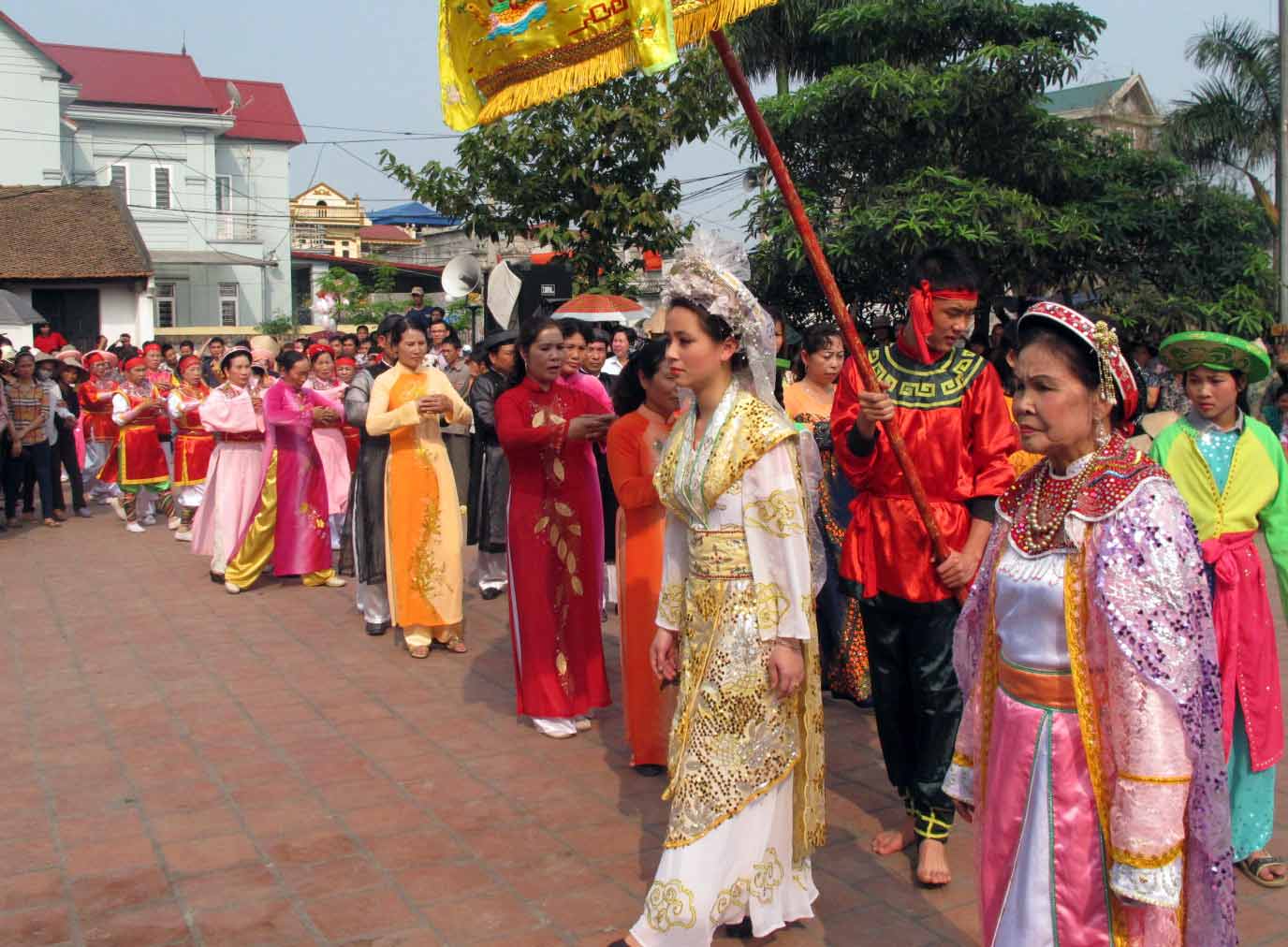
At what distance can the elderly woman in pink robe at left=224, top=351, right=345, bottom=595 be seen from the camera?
9469 millimetres

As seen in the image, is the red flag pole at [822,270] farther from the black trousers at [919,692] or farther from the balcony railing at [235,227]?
the balcony railing at [235,227]

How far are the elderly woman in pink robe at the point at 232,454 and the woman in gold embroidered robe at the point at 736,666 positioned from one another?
6.97 metres

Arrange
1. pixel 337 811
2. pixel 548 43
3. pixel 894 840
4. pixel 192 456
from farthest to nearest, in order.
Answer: pixel 192 456
pixel 337 811
pixel 894 840
pixel 548 43

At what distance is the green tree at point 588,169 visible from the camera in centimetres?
1172

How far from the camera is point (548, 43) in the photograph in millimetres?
3703

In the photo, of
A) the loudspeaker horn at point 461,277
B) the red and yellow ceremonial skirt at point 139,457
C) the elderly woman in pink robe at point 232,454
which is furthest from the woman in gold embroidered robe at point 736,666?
the loudspeaker horn at point 461,277

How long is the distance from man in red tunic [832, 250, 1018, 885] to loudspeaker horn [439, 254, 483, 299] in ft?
37.7

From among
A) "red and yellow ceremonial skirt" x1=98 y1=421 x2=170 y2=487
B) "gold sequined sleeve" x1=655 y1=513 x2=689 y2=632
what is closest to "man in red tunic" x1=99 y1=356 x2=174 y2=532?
"red and yellow ceremonial skirt" x1=98 y1=421 x2=170 y2=487

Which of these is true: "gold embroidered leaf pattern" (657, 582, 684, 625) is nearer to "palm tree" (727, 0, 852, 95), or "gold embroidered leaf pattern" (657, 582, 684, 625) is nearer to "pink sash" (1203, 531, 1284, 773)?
"pink sash" (1203, 531, 1284, 773)

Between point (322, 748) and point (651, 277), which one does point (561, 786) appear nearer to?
point (322, 748)

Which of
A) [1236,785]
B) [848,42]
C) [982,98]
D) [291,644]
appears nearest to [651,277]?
[848,42]

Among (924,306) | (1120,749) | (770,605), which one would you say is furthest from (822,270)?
(1120,749)

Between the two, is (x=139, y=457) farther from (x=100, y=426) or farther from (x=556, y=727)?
(x=556, y=727)

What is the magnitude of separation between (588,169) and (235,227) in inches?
1323
